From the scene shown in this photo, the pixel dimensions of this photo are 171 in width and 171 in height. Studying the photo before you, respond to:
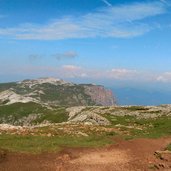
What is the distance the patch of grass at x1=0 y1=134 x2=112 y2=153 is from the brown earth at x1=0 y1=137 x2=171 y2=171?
1396 mm

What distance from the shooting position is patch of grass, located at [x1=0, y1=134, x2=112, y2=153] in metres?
38.2

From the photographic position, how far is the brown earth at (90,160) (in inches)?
1316

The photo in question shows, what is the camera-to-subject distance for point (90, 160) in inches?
1449

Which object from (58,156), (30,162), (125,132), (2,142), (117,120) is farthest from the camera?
(117,120)

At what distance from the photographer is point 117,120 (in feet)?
298

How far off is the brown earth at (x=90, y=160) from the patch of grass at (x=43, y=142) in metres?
1.40

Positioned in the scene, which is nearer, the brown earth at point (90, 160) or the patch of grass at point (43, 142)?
the brown earth at point (90, 160)

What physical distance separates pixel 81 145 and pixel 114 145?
5.21 metres

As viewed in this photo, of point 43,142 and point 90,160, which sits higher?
point 43,142

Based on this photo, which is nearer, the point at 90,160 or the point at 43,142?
the point at 90,160

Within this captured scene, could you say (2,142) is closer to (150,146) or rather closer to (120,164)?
(120,164)

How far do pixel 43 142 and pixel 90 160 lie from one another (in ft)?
26.1

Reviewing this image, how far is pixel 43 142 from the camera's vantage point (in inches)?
1641

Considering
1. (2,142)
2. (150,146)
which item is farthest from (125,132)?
(2,142)
